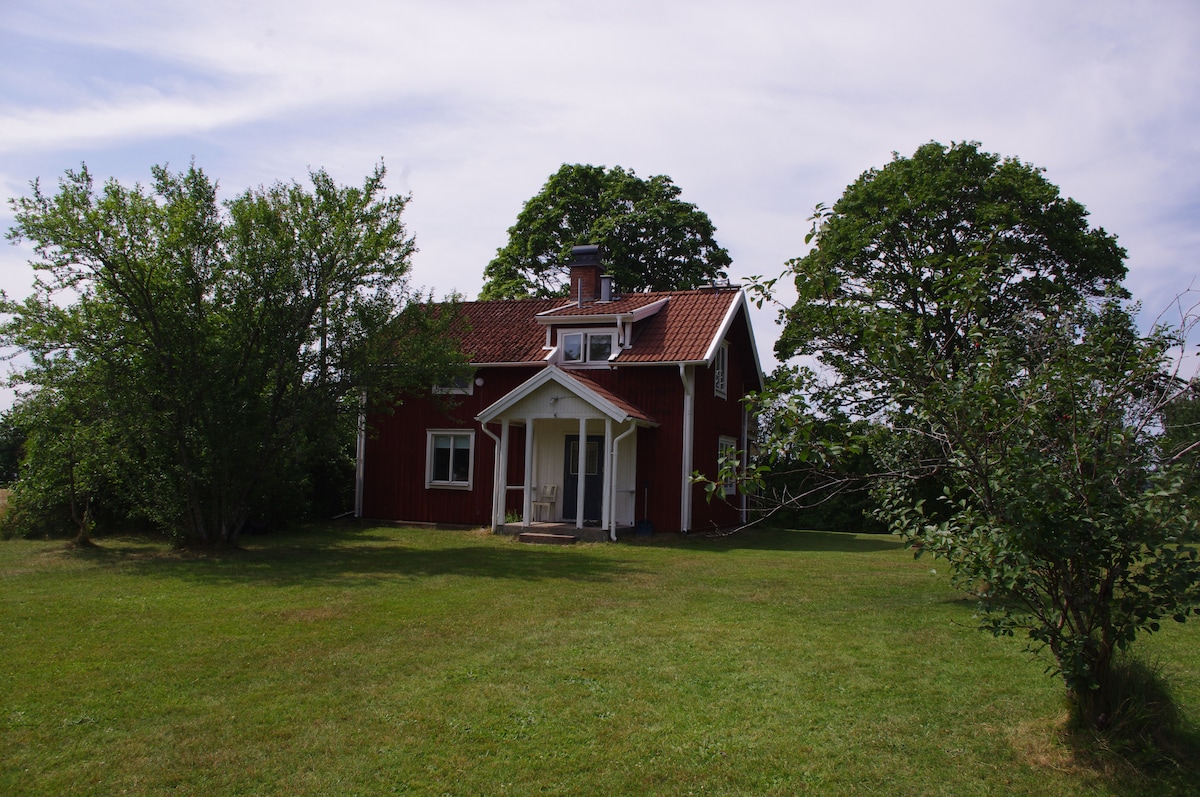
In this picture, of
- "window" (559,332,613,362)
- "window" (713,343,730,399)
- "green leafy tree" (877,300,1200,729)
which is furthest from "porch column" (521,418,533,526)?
"green leafy tree" (877,300,1200,729)

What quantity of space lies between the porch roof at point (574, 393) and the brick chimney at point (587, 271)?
13.3 ft

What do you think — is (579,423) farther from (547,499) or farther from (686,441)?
(686,441)

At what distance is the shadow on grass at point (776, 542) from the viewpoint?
18500mm

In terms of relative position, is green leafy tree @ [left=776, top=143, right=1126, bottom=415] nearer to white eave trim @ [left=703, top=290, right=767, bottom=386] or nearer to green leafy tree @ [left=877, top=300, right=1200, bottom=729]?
white eave trim @ [left=703, top=290, right=767, bottom=386]

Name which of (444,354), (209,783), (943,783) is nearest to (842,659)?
(943,783)

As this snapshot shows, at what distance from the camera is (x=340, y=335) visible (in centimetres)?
1616

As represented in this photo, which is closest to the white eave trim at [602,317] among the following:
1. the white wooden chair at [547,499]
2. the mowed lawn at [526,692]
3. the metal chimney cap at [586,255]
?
the metal chimney cap at [586,255]

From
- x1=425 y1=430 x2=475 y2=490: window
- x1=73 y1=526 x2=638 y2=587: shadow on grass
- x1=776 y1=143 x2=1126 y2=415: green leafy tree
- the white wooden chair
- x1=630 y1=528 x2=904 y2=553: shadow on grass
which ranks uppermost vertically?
x1=776 y1=143 x2=1126 y2=415: green leafy tree

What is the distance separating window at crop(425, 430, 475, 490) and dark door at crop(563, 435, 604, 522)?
255 centimetres

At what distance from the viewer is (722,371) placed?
2238 centimetres

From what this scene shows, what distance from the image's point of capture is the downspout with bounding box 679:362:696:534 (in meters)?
19.7

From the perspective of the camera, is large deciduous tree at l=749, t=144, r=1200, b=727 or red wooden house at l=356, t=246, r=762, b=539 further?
red wooden house at l=356, t=246, r=762, b=539

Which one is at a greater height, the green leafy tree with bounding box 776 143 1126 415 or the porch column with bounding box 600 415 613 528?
the green leafy tree with bounding box 776 143 1126 415

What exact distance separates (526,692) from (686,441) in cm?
1337
